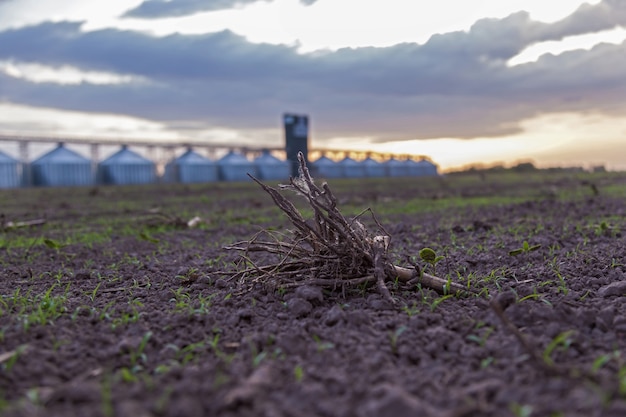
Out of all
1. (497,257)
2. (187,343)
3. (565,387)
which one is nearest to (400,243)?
(497,257)

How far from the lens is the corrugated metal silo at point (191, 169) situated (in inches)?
1563

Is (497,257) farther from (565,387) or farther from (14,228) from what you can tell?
(14,228)

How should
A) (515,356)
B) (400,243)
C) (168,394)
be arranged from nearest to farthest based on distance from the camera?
(168,394) → (515,356) → (400,243)

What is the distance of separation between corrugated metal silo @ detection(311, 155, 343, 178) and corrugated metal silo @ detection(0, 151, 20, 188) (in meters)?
23.2

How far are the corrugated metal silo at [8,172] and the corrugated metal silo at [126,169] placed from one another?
16.7ft

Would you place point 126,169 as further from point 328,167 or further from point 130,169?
point 328,167

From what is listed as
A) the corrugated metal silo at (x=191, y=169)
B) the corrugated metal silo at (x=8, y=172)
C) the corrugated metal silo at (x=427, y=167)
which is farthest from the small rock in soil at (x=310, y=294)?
the corrugated metal silo at (x=427, y=167)

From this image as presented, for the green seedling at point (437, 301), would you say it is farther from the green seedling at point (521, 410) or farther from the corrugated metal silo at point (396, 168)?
the corrugated metal silo at point (396, 168)

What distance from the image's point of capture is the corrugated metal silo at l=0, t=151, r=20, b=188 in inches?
1289

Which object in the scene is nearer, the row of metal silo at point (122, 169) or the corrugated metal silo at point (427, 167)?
the row of metal silo at point (122, 169)

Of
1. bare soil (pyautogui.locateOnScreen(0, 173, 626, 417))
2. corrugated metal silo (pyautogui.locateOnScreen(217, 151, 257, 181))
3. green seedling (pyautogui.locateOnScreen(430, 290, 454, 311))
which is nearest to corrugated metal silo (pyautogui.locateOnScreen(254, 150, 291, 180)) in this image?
corrugated metal silo (pyautogui.locateOnScreen(217, 151, 257, 181))

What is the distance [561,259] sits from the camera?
13.0ft

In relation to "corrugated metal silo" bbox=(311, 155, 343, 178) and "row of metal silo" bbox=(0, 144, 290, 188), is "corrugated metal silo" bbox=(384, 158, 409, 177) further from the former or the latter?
"row of metal silo" bbox=(0, 144, 290, 188)

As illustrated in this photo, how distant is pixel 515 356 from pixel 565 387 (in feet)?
1.01
